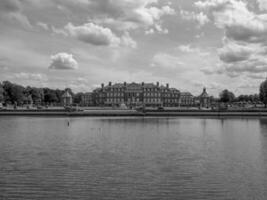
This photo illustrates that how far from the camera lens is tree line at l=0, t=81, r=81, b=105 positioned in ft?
323

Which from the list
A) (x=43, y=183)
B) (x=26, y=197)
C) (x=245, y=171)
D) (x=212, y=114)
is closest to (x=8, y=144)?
(x=43, y=183)

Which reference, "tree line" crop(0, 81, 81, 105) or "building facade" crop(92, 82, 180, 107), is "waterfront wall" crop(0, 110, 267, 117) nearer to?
"tree line" crop(0, 81, 81, 105)

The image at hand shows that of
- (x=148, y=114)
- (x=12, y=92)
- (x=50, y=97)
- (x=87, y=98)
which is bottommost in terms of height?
(x=148, y=114)

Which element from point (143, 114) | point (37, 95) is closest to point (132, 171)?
point (143, 114)

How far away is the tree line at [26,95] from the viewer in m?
98.5

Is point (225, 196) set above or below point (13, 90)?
below

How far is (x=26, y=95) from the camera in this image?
380 ft

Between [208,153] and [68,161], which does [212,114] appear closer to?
[208,153]

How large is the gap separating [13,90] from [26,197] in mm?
94616

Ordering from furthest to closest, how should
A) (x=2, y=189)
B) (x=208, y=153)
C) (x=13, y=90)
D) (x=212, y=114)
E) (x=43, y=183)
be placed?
(x=13, y=90) < (x=212, y=114) < (x=208, y=153) < (x=43, y=183) < (x=2, y=189)

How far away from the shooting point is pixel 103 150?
19578 mm

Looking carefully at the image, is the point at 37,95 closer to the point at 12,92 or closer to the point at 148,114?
the point at 12,92

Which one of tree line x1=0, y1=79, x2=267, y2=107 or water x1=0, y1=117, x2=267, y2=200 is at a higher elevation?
tree line x1=0, y1=79, x2=267, y2=107

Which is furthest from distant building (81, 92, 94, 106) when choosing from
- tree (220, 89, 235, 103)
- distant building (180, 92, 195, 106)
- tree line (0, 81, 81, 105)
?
tree (220, 89, 235, 103)
